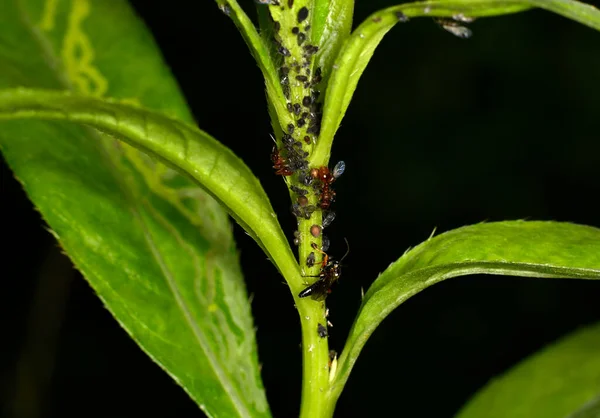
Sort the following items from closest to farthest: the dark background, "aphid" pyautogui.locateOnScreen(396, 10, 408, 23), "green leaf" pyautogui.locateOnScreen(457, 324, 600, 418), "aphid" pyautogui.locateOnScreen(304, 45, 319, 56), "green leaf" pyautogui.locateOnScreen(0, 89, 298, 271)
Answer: "green leaf" pyautogui.locateOnScreen(0, 89, 298, 271) → "aphid" pyautogui.locateOnScreen(396, 10, 408, 23) → "aphid" pyautogui.locateOnScreen(304, 45, 319, 56) → "green leaf" pyautogui.locateOnScreen(457, 324, 600, 418) → the dark background

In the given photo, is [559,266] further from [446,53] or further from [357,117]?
[446,53]

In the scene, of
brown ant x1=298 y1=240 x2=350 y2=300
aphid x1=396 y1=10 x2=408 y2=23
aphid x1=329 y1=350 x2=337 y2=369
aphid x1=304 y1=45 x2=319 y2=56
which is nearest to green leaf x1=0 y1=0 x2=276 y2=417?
aphid x1=329 y1=350 x2=337 y2=369

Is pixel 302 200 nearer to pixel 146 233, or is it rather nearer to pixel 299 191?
pixel 299 191

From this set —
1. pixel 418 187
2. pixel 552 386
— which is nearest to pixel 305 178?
pixel 552 386

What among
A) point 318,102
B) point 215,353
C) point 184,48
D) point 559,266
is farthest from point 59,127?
point 184,48

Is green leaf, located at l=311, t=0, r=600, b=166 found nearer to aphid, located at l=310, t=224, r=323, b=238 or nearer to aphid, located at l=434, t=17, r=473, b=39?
aphid, located at l=310, t=224, r=323, b=238

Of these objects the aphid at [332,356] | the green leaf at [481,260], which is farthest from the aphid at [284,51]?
the aphid at [332,356]
